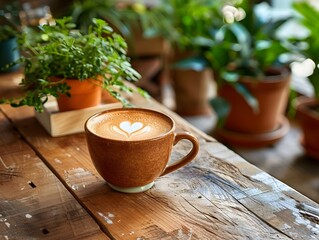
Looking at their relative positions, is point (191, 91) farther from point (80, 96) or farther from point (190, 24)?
point (80, 96)

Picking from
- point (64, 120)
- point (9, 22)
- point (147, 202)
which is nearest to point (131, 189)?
point (147, 202)

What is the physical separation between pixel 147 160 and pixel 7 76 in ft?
2.45

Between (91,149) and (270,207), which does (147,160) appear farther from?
(270,207)

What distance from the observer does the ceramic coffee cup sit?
0.84m

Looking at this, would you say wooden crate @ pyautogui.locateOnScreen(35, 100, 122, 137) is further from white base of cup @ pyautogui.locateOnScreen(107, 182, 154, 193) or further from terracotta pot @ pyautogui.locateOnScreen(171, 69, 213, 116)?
terracotta pot @ pyautogui.locateOnScreen(171, 69, 213, 116)

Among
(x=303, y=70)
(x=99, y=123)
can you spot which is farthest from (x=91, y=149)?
(x=303, y=70)

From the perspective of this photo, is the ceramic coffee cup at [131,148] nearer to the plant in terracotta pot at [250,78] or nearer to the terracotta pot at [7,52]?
the terracotta pot at [7,52]

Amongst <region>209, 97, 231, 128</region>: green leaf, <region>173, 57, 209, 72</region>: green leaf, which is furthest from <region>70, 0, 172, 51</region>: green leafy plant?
<region>209, 97, 231, 128</region>: green leaf

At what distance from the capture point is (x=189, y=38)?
2.39m

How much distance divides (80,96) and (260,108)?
1340 millimetres

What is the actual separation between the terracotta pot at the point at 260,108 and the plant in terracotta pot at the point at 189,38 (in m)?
0.21

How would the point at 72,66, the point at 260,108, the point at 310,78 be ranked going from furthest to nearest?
the point at 260,108
the point at 310,78
the point at 72,66

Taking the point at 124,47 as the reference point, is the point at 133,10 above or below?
below

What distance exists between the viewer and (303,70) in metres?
2.76
